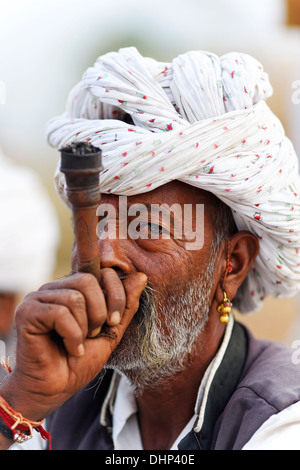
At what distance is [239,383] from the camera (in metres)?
2.54

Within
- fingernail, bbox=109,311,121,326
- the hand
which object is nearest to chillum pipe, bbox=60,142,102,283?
the hand

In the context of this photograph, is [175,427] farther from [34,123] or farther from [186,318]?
[34,123]

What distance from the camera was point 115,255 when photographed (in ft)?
7.45

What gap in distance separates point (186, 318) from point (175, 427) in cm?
58

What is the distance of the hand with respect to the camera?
1.82 m

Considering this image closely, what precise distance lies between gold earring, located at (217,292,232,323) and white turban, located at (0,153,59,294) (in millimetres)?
2386

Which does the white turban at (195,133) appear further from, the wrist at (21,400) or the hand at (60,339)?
the wrist at (21,400)

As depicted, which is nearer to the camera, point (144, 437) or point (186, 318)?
point (186, 318)

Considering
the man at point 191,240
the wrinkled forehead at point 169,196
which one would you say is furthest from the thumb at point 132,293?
the wrinkled forehead at point 169,196

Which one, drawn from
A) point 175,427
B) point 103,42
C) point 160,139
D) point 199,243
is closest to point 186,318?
point 199,243

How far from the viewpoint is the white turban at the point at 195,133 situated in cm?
228

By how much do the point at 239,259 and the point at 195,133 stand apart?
702 mm

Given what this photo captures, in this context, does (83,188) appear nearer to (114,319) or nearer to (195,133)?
(114,319)

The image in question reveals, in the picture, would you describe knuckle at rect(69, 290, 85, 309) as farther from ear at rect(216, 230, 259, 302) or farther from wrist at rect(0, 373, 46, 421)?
ear at rect(216, 230, 259, 302)
